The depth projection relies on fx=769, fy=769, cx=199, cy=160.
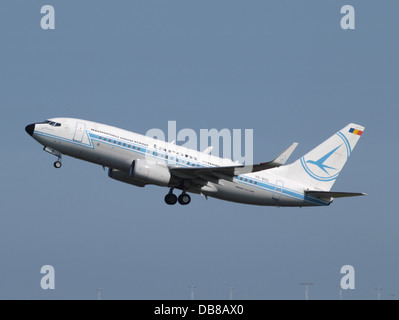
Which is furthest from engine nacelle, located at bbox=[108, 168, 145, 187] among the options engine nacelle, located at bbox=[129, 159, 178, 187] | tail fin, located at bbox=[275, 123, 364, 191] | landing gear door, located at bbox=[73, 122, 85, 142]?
tail fin, located at bbox=[275, 123, 364, 191]

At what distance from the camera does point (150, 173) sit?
56.5 m

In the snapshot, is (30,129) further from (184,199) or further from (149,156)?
(184,199)

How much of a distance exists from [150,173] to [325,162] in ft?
56.5

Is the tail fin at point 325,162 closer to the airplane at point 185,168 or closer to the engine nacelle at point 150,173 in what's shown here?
the airplane at point 185,168

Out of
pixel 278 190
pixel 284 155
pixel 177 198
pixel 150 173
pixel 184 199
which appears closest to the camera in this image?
pixel 284 155

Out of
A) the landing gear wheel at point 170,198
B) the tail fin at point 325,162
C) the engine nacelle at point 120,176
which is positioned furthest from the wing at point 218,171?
the tail fin at point 325,162

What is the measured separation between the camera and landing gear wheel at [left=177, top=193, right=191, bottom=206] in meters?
60.8

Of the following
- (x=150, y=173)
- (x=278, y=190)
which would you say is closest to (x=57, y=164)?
(x=150, y=173)

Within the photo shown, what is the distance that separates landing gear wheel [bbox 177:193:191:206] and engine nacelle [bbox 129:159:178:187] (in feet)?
10.0

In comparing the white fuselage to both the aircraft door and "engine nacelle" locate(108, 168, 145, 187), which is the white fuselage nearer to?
the aircraft door

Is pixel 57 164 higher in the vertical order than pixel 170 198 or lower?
higher
